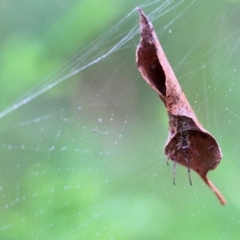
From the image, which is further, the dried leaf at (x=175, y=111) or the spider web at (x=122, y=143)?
the spider web at (x=122, y=143)

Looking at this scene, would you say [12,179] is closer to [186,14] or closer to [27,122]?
[27,122]

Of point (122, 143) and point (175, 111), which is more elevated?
point (122, 143)

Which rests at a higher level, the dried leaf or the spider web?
the spider web

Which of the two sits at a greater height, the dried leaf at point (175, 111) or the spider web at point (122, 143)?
the spider web at point (122, 143)

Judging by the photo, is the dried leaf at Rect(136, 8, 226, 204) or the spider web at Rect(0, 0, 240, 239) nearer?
the dried leaf at Rect(136, 8, 226, 204)

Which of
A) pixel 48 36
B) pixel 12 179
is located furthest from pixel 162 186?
pixel 48 36
